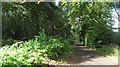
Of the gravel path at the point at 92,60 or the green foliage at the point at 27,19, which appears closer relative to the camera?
the gravel path at the point at 92,60

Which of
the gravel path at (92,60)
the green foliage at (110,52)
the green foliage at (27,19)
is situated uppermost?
the green foliage at (27,19)

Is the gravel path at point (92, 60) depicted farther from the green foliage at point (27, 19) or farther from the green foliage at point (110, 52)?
the green foliage at point (27, 19)

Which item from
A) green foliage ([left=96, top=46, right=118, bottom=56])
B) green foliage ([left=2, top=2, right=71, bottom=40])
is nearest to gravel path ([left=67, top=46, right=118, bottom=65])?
green foliage ([left=96, top=46, right=118, bottom=56])

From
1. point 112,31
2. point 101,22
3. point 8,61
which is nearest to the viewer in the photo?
point 8,61

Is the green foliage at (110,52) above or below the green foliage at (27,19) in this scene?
below

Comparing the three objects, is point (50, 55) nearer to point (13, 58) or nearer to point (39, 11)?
point (13, 58)

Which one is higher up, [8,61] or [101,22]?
[101,22]

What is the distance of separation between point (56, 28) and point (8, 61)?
10949 mm

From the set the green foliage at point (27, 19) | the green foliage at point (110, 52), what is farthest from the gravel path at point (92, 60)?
the green foliage at point (27, 19)

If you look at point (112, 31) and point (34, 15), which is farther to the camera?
point (112, 31)

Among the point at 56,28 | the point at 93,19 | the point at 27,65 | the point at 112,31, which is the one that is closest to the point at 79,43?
the point at 93,19

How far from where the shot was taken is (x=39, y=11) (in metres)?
13.5

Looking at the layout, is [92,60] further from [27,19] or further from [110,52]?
[27,19]

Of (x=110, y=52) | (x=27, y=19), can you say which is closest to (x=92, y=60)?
(x=110, y=52)
